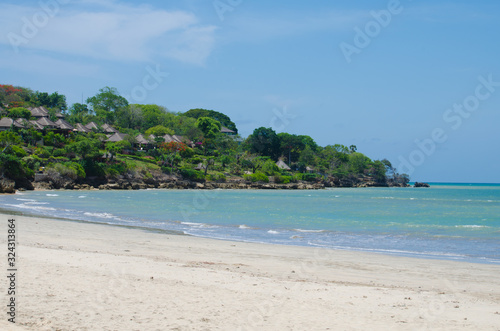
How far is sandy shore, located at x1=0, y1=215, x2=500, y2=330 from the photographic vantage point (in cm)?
650

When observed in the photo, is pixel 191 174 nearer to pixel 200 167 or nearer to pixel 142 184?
pixel 200 167

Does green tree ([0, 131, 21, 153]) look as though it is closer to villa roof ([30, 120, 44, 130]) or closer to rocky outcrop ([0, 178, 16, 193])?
villa roof ([30, 120, 44, 130])

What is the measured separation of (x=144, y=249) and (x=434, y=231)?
16.1 metres

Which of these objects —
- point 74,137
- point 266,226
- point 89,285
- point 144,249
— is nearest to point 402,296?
point 89,285

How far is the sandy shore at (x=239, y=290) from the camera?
256 inches

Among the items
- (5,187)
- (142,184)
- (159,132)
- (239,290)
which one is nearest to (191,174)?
(142,184)

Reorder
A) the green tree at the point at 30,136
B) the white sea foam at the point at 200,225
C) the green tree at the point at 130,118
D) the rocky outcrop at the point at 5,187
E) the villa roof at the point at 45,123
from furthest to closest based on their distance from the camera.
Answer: the green tree at the point at 130,118
the villa roof at the point at 45,123
the green tree at the point at 30,136
the rocky outcrop at the point at 5,187
the white sea foam at the point at 200,225

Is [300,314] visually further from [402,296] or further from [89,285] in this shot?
[89,285]

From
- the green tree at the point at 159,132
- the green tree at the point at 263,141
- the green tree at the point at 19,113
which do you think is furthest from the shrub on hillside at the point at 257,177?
the green tree at the point at 19,113

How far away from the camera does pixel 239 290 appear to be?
8.41 m

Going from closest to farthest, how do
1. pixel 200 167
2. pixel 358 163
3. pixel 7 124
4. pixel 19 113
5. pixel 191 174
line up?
pixel 7 124 → pixel 191 174 → pixel 19 113 → pixel 200 167 → pixel 358 163

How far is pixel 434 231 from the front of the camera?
23109mm

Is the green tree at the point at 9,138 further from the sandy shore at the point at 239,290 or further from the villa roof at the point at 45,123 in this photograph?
the sandy shore at the point at 239,290

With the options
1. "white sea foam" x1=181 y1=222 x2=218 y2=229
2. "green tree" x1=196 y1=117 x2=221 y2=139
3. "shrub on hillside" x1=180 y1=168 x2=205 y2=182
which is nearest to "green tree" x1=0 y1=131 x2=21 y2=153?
"shrub on hillside" x1=180 y1=168 x2=205 y2=182
